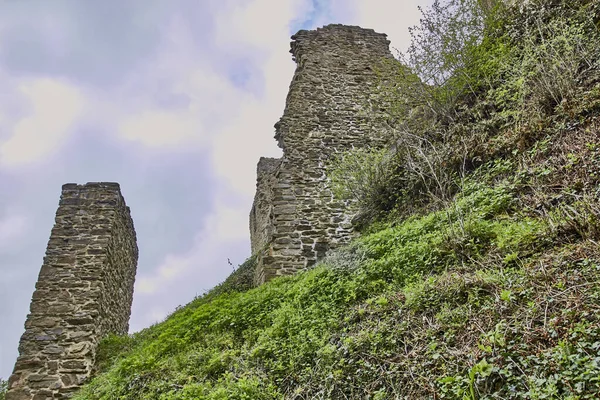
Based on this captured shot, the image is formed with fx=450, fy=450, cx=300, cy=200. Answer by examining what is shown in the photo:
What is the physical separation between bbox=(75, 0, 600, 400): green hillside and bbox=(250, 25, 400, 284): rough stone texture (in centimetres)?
72

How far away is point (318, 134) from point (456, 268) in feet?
21.3

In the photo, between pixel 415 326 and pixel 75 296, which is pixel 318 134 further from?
pixel 415 326

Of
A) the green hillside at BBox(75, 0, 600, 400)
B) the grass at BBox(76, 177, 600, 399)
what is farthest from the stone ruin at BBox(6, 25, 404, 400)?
the grass at BBox(76, 177, 600, 399)

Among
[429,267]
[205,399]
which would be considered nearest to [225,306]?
[205,399]

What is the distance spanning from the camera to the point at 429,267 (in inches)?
195

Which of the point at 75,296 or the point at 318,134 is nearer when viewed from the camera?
the point at 75,296

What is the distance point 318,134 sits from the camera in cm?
1054

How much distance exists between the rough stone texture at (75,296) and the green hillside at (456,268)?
0.54m

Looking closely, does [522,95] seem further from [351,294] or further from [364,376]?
[364,376]

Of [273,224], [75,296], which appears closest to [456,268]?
[273,224]

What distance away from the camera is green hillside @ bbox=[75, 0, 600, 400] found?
3.20 m

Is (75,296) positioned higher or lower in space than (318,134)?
lower

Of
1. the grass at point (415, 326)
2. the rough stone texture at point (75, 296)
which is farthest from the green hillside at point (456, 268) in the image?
the rough stone texture at point (75, 296)

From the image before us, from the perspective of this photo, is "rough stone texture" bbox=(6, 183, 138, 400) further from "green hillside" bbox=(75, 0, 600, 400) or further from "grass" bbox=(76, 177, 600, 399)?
"grass" bbox=(76, 177, 600, 399)
